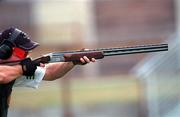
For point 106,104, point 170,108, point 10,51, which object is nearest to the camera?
point 10,51

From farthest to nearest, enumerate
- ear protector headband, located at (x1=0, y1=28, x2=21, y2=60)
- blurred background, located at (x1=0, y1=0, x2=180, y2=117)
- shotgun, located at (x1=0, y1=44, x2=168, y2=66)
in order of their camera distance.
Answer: blurred background, located at (x1=0, y1=0, x2=180, y2=117) < shotgun, located at (x1=0, y1=44, x2=168, y2=66) < ear protector headband, located at (x1=0, y1=28, x2=21, y2=60)

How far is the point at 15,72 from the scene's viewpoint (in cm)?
555

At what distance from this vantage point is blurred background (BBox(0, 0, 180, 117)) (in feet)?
41.7

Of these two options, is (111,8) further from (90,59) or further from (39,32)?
(90,59)

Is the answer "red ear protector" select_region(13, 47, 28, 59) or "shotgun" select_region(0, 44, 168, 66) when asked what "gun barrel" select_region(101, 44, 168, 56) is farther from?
"red ear protector" select_region(13, 47, 28, 59)

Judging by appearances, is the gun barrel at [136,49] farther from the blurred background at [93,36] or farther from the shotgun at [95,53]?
the blurred background at [93,36]

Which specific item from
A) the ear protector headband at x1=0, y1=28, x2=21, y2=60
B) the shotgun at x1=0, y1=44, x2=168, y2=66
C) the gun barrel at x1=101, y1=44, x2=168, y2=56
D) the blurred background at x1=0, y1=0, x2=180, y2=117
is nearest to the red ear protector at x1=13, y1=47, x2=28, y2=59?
the ear protector headband at x1=0, y1=28, x2=21, y2=60

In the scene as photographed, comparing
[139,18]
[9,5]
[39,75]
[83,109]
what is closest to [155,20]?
[139,18]

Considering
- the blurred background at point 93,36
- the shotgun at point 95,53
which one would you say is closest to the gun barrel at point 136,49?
the shotgun at point 95,53

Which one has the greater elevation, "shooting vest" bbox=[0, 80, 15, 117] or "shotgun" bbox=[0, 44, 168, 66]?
"shotgun" bbox=[0, 44, 168, 66]

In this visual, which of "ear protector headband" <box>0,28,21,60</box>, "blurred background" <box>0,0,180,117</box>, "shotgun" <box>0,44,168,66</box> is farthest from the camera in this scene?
"blurred background" <box>0,0,180,117</box>

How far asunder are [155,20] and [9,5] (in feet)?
12.2

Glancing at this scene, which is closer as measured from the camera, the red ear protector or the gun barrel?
the red ear protector

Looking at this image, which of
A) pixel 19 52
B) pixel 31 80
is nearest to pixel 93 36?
pixel 31 80
